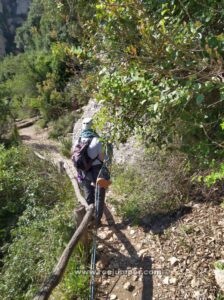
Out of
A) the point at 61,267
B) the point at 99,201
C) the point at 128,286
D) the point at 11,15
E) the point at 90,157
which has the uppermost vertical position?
the point at 11,15

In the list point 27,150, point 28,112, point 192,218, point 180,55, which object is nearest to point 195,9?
point 180,55

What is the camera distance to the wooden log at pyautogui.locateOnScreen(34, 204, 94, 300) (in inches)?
108

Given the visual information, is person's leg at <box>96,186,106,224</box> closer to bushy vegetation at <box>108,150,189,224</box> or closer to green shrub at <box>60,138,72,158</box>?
bushy vegetation at <box>108,150,189,224</box>

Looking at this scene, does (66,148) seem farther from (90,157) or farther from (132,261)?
(132,261)

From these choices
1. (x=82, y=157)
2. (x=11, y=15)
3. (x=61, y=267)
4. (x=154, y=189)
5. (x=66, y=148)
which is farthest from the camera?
(x=11, y=15)

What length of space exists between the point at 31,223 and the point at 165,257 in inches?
99.4

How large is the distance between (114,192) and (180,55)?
3.75 m

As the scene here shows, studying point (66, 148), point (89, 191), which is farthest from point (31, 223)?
point (66, 148)

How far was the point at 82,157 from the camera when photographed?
4457mm

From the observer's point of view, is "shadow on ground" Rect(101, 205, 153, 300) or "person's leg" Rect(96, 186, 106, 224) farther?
"person's leg" Rect(96, 186, 106, 224)

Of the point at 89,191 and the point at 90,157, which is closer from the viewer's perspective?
the point at 90,157

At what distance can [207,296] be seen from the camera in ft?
10.1

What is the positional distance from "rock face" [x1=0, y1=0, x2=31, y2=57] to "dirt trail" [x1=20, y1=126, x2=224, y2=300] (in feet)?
185

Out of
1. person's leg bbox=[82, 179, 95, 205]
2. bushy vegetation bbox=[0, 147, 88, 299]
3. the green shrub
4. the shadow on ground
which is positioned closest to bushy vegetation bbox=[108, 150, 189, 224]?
the shadow on ground
